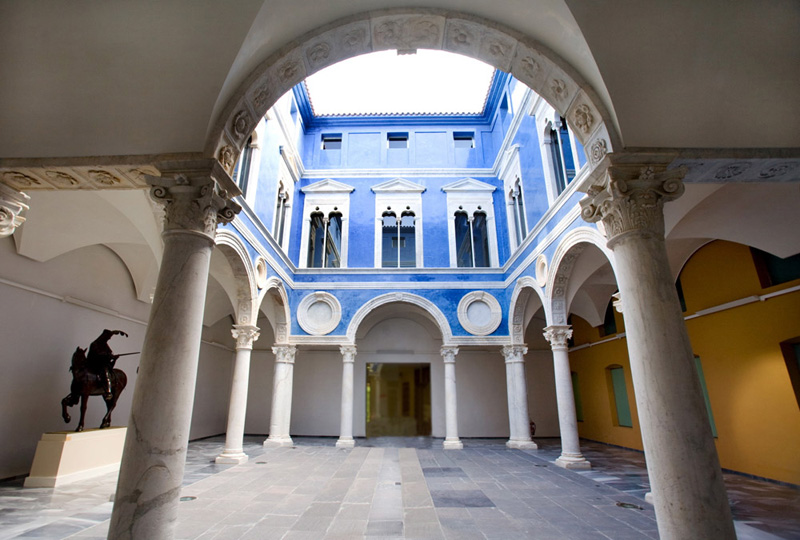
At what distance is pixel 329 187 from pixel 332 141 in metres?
2.77

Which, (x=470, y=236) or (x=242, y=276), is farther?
(x=470, y=236)

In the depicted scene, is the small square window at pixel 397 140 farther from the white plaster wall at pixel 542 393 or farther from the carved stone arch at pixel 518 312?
the white plaster wall at pixel 542 393

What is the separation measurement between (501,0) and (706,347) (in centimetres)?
836

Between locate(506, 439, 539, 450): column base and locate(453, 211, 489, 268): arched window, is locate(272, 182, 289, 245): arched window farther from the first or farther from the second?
locate(506, 439, 539, 450): column base

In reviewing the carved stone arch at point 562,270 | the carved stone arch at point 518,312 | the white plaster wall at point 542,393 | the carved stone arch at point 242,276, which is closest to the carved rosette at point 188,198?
the carved stone arch at point 242,276

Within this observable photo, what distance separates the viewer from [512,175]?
13344 millimetres

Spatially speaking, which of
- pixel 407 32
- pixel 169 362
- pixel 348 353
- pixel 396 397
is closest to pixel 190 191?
pixel 169 362

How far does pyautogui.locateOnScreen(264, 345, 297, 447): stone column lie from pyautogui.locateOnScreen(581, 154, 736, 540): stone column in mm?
10771

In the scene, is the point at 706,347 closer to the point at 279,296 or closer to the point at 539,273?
the point at 539,273

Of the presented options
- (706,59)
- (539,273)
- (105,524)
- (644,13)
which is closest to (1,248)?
(105,524)

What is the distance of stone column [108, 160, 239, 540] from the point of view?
2.77 m

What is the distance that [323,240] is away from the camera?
604 inches

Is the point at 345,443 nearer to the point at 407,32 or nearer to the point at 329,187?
the point at 329,187

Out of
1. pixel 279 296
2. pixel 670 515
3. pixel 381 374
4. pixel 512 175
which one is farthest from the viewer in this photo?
pixel 381 374
